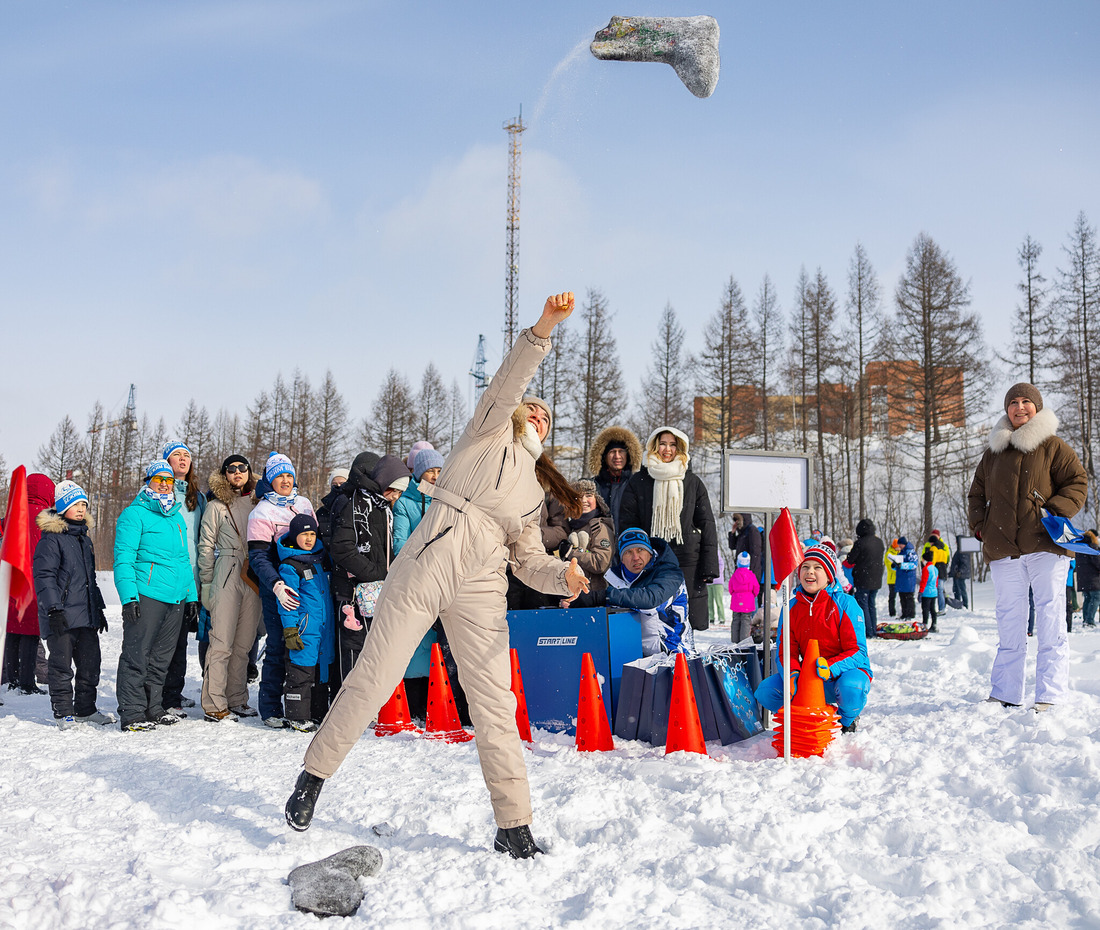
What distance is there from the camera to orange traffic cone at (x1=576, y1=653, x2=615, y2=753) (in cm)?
532

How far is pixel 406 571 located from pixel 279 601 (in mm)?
3312

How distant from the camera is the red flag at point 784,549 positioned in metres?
5.02

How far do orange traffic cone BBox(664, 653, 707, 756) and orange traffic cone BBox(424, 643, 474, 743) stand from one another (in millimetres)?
1423

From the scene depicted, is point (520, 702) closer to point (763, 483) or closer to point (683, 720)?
point (683, 720)

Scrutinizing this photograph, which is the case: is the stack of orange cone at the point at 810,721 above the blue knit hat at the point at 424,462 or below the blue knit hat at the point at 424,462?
below

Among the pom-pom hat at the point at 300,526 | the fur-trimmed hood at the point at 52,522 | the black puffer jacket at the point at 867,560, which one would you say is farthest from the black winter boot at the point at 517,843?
the black puffer jacket at the point at 867,560

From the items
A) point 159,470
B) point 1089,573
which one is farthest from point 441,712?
point 1089,573

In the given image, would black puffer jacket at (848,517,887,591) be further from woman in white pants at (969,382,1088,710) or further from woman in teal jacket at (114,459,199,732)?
woman in teal jacket at (114,459,199,732)

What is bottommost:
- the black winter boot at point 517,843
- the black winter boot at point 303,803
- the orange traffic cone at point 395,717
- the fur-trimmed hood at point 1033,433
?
the orange traffic cone at point 395,717

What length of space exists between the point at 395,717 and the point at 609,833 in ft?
8.79

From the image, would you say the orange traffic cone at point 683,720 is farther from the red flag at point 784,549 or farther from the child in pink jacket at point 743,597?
the child in pink jacket at point 743,597

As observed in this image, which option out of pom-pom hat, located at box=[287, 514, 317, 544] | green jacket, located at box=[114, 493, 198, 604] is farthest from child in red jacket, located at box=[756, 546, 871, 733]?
green jacket, located at box=[114, 493, 198, 604]

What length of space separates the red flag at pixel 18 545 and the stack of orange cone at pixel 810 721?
12.4ft

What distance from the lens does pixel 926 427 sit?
1265 inches
